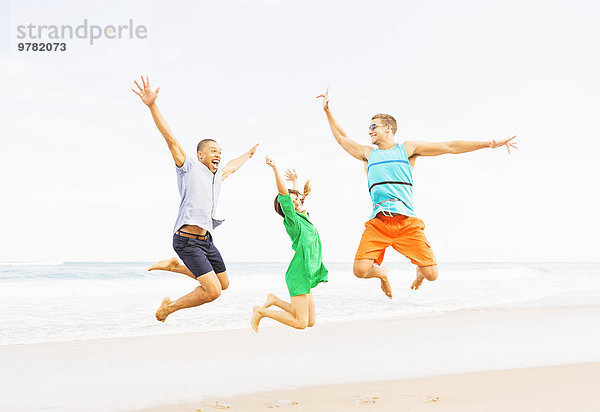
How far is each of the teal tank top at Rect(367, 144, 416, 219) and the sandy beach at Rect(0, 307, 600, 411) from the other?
671 centimetres

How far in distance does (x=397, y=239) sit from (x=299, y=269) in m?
1.11

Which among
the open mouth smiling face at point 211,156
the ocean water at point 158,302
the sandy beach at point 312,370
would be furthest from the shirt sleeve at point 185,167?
the ocean water at point 158,302

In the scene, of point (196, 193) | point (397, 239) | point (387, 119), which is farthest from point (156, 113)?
point (397, 239)

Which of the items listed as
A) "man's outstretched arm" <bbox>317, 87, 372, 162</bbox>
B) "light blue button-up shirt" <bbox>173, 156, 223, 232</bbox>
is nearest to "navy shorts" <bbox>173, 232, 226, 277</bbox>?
"light blue button-up shirt" <bbox>173, 156, 223, 232</bbox>

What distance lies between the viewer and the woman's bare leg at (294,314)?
229 inches

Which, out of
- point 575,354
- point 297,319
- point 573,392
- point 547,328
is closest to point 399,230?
point 297,319

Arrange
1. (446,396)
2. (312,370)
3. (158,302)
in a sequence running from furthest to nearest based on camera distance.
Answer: (158,302), (312,370), (446,396)

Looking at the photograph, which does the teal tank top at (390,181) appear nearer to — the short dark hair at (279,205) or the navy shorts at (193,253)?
the short dark hair at (279,205)

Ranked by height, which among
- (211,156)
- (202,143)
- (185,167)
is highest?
(202,143)

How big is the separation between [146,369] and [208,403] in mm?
2780

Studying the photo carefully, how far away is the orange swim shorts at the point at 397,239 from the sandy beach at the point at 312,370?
629 centimetres

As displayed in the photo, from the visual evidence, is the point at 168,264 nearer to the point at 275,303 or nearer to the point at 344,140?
the point at 275,303

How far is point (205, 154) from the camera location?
5441 millimetres

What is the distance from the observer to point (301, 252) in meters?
5.97
